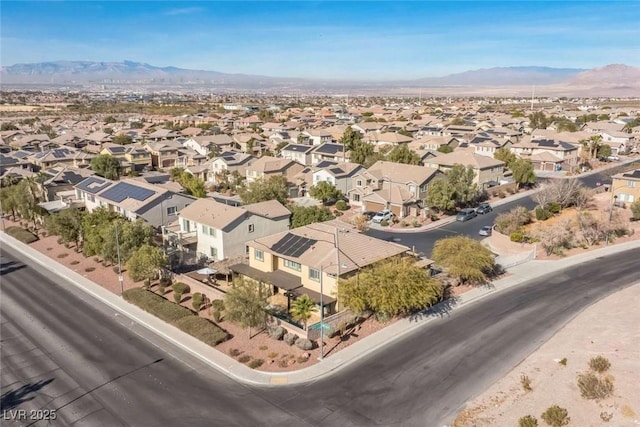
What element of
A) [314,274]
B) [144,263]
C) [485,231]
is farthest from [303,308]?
[485,231]

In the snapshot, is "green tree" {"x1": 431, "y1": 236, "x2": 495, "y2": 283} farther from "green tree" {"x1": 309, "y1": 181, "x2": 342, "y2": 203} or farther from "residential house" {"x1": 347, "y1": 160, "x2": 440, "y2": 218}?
"green tree" {"x1": 309, "y1": 181, "x2": 342, "y2": 203}

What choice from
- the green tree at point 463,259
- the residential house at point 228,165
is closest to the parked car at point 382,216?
the green tree at point 463,259

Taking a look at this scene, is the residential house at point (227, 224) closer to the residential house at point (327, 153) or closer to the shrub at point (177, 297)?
the shrub at point (177, 297)

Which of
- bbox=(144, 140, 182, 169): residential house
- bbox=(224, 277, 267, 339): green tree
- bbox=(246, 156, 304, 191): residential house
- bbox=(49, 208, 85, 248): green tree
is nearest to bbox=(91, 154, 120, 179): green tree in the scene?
bbox=(144, 140, 182, 169): residential house

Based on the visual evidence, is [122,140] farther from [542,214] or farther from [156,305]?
[542,214]

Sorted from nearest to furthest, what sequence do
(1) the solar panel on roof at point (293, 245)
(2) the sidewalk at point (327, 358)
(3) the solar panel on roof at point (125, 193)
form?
(2) the sidewalk at point (327, 358), (1) the solar panel on roof at point (293, 245), (3) the solar panel on roof at point (125, 193)

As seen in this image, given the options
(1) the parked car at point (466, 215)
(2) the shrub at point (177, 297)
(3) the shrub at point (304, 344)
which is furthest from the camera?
(1) the parked car at point (466, 215)
